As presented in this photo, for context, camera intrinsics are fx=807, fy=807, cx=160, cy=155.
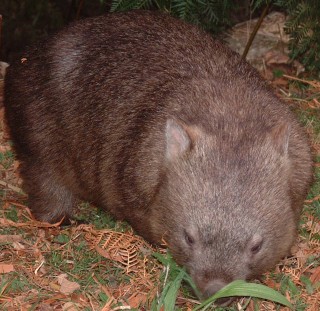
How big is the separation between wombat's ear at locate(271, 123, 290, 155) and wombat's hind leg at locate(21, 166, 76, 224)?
5.87ft

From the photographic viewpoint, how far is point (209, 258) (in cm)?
414

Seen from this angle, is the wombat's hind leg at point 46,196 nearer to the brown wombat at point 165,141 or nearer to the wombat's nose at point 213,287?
the brown wombat at point 165,141

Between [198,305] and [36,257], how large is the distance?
3.97ft

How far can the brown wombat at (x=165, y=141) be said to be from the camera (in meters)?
4.20

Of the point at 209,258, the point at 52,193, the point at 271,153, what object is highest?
the point at 271,153

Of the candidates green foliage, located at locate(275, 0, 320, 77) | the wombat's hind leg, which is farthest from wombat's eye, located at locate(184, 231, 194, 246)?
green foliage, located at locate(275, 0, 320, 77)

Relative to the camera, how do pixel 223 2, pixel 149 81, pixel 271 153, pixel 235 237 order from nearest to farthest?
pixel 235 237, pixel 271 153, pixel 149 81, pixel 223 2

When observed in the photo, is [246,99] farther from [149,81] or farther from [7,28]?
[7,28]

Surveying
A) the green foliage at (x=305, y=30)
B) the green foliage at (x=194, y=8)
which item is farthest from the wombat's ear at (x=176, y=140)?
the green foliage at (x=305, y=30)

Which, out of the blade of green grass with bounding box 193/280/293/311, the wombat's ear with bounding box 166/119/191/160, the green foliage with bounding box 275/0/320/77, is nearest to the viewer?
the blade of green grass with bounding box 193/280/293/311

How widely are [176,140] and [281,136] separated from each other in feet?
1.90

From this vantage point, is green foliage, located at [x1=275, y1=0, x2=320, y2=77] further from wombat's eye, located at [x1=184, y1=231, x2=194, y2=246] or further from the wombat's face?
wombat's eye, located at [x1=184, y1=231, x2=194, y2=246]

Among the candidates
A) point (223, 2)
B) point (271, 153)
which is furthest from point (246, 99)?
point (223, 2)

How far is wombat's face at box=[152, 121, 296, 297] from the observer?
4.12m
